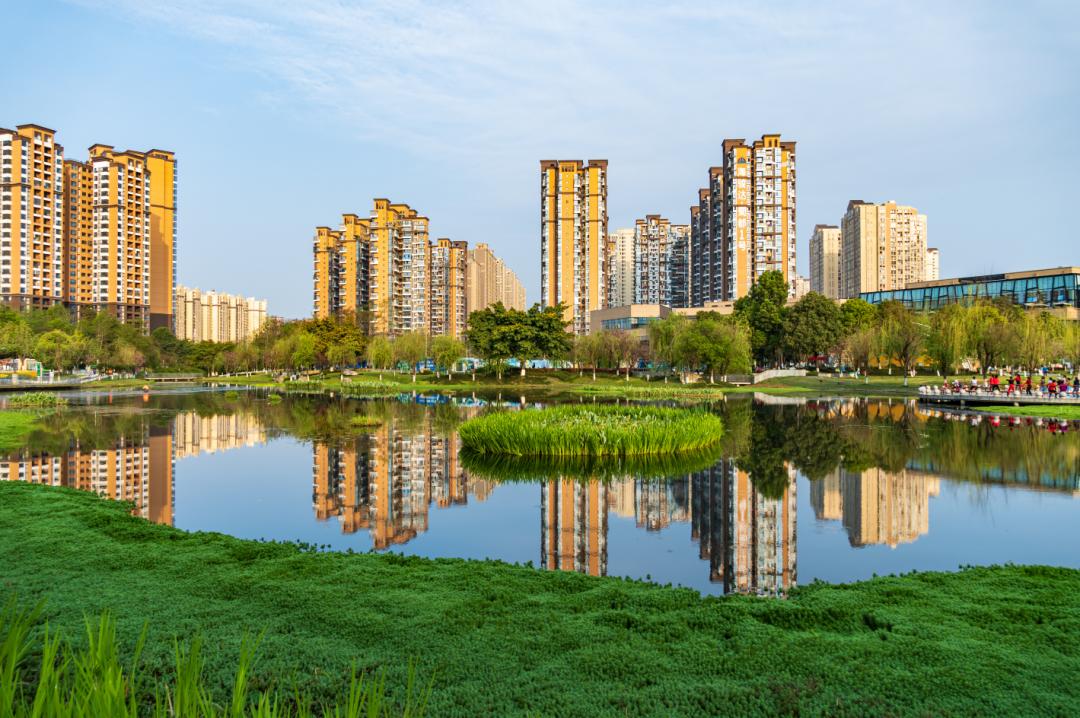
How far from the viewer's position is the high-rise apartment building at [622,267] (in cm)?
16050

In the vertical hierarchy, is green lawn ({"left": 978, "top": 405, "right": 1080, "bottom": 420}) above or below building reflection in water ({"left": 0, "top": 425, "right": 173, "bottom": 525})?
above

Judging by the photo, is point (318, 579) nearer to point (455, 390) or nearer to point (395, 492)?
point (395, 492)

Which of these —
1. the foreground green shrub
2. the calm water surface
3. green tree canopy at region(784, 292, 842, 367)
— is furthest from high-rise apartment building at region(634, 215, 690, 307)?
the calm water surface

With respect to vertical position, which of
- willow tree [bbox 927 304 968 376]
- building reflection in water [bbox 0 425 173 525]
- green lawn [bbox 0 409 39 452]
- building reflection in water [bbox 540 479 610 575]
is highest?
willow tree [bbox 927 304 968 376]

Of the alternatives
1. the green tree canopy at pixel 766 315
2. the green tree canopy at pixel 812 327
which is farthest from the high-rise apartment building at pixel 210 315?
the green tree canopy at pixel 812 327

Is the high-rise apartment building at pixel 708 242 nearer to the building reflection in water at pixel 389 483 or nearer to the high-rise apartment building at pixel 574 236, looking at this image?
the high-rise apartment building at pixel 574 236

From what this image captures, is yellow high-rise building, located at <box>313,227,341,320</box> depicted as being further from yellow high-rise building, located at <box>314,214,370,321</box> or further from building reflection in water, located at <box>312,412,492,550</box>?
building reflection in water, located at <box>312,412,492,550</box>

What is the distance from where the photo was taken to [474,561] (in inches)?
310

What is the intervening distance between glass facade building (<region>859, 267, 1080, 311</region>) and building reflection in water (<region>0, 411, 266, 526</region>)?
82.0 meters

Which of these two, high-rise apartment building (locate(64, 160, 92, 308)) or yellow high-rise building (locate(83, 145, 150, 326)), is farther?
high-rise apartment building (locate(64, 160, 92, 308))

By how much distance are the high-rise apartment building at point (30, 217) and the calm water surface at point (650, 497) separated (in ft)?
301

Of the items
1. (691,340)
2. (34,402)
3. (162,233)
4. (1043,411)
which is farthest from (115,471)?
(162,233)

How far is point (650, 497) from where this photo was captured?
12336 mm

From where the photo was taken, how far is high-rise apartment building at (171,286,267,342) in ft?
551
